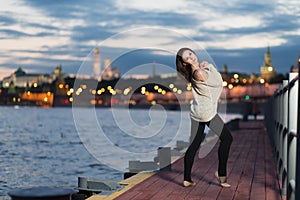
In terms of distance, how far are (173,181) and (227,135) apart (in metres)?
1.76

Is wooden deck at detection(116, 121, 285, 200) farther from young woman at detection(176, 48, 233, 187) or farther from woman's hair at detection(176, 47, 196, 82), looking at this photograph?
woman's hair at detection(176, 47, 196, 82)

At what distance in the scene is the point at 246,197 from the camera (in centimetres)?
837

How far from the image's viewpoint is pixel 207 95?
27.8 feet

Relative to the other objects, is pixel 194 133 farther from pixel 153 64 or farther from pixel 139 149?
pixel 139 149

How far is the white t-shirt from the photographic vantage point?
8422 mm

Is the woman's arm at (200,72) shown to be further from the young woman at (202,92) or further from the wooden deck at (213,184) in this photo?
the wooden deck at (213,184)

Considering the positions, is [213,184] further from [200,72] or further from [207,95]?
[200,72]

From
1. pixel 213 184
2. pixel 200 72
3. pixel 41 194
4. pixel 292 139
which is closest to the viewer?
pixel 41 194

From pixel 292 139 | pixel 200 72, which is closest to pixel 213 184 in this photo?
pixel 200 72

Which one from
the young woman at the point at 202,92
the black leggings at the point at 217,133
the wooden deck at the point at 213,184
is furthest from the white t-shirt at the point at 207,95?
the wooden deck at the point at 213,184

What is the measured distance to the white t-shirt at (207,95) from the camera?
842cm

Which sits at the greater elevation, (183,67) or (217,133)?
(183,67)

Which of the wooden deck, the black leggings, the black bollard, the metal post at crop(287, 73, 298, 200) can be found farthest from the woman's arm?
the black bollard

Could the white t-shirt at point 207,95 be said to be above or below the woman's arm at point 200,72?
below
